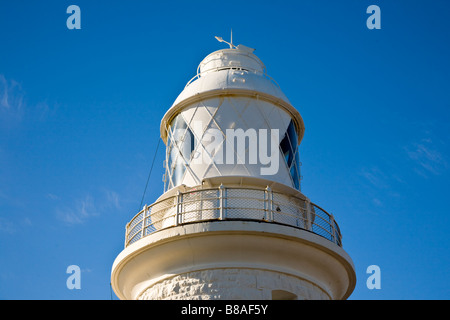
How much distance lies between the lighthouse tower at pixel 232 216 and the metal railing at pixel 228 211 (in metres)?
0.02

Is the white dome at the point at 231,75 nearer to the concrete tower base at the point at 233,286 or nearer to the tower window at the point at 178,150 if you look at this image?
the tower window at the point at 178,150

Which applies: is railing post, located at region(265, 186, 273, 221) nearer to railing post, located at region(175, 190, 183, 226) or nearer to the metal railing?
the metal railing

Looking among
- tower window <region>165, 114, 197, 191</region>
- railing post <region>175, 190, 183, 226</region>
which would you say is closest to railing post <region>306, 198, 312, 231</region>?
railing post <region>175, 190, 183, 226</region>

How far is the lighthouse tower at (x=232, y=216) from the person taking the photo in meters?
14.2

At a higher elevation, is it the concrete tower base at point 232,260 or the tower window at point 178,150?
the tower window at point 178,150

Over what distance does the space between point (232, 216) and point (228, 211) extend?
16 centimetres

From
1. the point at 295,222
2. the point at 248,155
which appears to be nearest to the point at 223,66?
the point at 248,155

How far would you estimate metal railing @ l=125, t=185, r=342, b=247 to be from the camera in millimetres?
14562

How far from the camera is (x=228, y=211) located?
1498cm

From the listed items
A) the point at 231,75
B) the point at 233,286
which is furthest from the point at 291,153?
the point at 233,286

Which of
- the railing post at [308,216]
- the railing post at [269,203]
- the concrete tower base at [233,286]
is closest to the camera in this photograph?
the concrete tower base at [233,286]

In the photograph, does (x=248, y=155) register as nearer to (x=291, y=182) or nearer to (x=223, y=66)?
(x=291, y=182)

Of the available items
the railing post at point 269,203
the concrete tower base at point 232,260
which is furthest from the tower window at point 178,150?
the railing post at point 269,203
